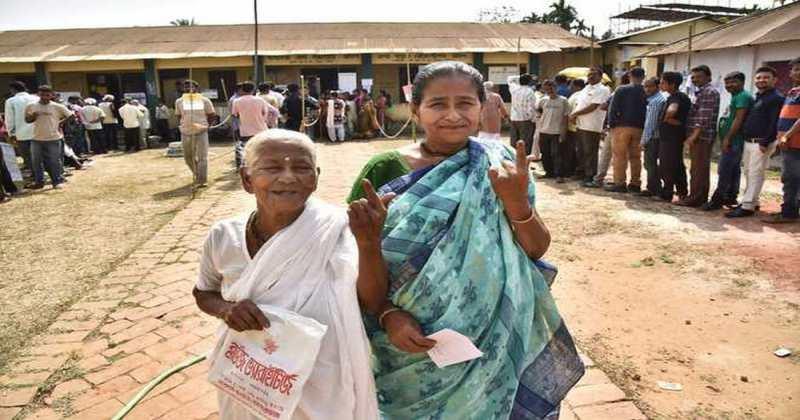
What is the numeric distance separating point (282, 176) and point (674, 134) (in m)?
6.74

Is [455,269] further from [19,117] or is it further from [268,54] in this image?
[268,54]

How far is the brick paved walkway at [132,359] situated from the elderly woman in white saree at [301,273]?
1347 millimetres

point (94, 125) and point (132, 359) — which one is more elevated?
point (94, 125)

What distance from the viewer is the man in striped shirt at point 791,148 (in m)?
5.65

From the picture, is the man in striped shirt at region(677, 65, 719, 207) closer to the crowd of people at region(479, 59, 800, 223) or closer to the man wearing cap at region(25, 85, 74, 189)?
the crowd of people at region(479, 59, 800, 223)

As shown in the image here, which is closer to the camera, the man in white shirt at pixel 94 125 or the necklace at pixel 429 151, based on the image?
the necklace at pixel 429 151

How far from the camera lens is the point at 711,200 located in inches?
265

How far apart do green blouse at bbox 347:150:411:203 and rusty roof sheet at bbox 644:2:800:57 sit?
11.0 metres

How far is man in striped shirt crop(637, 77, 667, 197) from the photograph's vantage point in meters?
7.23

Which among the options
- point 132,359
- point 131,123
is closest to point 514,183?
point 132,359

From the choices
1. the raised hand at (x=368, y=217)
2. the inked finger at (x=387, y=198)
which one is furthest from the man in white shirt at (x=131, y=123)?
the raised hand at (x=368, y=217)

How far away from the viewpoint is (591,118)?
27.3ft

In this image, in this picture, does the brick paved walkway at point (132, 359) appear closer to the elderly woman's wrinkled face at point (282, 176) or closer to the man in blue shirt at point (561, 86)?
the elderly woman's wrinkled face at point (282, 176)

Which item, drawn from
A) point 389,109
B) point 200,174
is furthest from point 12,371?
point 389,109
